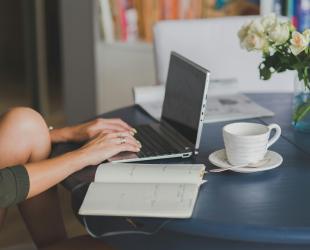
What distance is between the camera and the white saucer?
1474 mm

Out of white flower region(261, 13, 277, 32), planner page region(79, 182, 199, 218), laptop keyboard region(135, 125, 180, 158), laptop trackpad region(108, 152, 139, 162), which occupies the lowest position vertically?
planner page region(79, 182, 199, 218)

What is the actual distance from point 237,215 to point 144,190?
0.20 metres

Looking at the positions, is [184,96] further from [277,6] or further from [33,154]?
[277,6]

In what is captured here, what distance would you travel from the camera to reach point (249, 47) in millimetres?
1707

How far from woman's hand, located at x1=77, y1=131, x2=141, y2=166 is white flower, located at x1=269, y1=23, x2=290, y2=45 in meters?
0.44

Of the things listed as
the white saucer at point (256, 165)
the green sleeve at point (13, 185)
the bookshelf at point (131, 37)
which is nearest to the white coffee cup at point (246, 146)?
the white saucer at point (256, 165)

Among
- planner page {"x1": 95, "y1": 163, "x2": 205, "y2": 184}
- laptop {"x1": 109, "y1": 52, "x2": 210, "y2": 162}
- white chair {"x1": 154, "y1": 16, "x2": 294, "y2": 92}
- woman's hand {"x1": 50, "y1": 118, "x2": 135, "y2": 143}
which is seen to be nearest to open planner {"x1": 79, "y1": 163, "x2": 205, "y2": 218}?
planner page {"x1": 95, "y1": 163, "x2": 205, "y2": 184}

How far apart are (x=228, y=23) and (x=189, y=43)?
0.17 metres

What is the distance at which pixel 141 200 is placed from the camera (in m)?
1.31

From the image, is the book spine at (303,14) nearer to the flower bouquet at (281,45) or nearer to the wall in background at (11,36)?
the flower bouquet at (281,45)

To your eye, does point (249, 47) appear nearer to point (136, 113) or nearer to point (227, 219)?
point (136, 113)

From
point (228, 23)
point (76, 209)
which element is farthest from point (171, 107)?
point (228, 23)

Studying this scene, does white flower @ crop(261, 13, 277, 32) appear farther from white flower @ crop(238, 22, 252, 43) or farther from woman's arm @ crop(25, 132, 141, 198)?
woman's arm @ crop(25, 132, 141, 198)

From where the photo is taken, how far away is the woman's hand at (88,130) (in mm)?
1748
